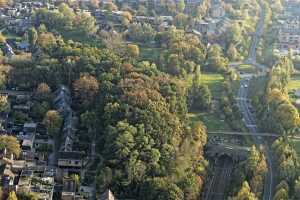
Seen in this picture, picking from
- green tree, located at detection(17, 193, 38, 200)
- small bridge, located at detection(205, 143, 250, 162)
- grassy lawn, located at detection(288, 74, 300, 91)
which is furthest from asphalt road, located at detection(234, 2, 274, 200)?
green tree, located at detection(17, 193, 38, 200)

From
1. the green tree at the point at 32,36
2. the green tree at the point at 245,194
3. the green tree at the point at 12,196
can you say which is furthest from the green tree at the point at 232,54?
the green tree at the point at 12,196

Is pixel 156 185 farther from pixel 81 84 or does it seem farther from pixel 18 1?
pixel 18 1

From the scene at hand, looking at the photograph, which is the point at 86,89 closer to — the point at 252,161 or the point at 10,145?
the point at 10,145

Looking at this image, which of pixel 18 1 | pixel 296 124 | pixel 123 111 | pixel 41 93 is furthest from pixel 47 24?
pixel 296 124

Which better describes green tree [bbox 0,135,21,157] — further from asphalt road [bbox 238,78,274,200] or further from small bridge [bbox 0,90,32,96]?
asphalt road [bbox 238,78,274,200]

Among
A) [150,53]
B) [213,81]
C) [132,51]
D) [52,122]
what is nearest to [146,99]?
[52,122]
